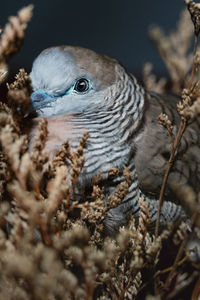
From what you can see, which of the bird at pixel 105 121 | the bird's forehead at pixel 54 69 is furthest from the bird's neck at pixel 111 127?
the bird's forehead at pixel 54 69

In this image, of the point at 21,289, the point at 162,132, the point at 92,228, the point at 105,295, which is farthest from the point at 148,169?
the point at 21,289

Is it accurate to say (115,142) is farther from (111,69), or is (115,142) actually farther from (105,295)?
(105,295)

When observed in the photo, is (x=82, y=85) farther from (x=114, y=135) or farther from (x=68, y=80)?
(x=114, y=135)

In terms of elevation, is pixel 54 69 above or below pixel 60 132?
above

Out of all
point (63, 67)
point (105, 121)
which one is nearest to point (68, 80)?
point (63, 67)

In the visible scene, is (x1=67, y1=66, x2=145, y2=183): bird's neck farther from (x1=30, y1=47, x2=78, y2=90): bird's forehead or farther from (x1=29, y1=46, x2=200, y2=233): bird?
(x1=30, y1=47, x2=78, y2=90): bird's forehead

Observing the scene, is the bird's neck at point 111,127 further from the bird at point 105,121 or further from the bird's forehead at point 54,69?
the bird's forehead at point 54,69
